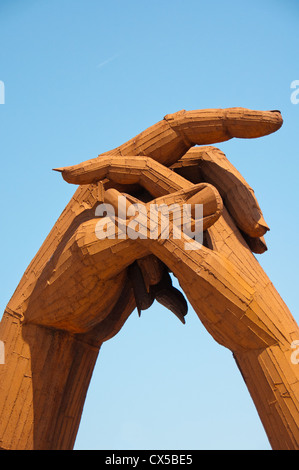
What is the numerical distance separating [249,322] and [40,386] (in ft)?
9.67

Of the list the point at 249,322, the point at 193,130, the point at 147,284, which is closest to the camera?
the point at 249,322

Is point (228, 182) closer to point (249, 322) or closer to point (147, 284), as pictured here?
point (147, 284)

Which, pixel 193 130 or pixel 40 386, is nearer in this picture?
pixel 193 130

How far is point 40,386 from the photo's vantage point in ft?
29.8

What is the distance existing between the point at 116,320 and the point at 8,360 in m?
1.52

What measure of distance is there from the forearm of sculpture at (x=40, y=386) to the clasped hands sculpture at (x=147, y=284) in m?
0.01

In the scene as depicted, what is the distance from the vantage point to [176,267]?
7945mm

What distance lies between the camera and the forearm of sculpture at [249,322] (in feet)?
24.5

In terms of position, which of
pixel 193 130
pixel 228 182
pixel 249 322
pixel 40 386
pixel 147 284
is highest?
pixel 193 130

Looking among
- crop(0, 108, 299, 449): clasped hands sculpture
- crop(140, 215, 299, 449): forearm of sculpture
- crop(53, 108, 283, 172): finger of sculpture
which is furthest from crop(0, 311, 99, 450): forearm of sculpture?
crop(53, 108, 283, 172): finger of sculpture

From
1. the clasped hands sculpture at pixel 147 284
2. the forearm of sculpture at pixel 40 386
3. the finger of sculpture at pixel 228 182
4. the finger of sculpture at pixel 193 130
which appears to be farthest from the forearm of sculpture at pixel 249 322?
the forearm of sculpture at pixel 40 386

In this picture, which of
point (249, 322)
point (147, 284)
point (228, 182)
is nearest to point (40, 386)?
point (147, 284)
